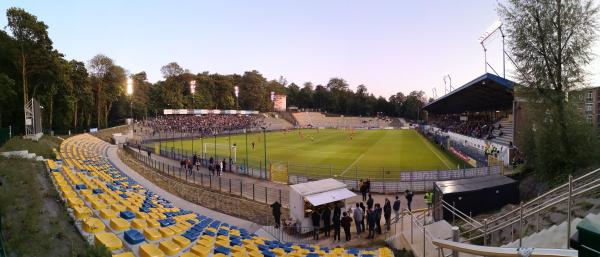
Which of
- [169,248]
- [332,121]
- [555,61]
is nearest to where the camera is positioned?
[169,248]

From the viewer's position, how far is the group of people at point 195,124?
233ft

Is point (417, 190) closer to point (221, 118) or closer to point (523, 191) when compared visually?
point (523, 191)

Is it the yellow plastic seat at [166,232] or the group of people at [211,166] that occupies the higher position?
the yellow plastic seat at [166,232]

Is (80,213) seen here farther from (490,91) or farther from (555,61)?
(490,91)

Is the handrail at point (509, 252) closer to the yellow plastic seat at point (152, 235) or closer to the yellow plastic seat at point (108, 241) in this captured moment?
the yellow plastic seat at point (108, 241)

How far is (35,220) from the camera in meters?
8.27

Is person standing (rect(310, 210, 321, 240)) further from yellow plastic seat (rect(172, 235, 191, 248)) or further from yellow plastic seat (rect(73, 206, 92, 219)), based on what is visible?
yellow plastic seat (rect(73, 206, 92, 219))

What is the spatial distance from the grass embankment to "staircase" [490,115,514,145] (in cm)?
3434

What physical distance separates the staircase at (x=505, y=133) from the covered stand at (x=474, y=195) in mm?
18717

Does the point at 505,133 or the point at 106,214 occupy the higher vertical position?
the point at 505,133

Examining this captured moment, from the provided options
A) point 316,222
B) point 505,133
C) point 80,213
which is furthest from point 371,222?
point 505,133

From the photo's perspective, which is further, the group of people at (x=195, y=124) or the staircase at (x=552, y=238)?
the group of people at (x=195, y=124)

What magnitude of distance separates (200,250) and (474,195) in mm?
12272

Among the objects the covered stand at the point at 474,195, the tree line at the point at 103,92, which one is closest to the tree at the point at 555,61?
the covered stand at the point at 474,195
